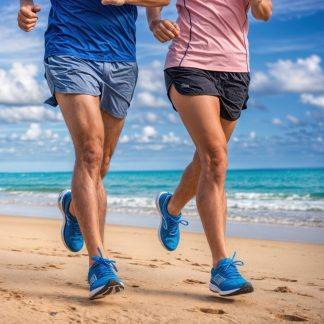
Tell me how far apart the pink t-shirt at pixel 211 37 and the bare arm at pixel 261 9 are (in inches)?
6.9

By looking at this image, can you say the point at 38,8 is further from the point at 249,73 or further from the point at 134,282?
the point at 134,282

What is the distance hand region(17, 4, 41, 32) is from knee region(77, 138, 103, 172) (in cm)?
87

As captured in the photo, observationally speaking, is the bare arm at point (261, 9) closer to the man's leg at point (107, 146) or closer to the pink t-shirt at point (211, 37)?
the pink t-shirt at point (211, 37)

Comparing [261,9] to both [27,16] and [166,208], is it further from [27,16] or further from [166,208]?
[166,208]

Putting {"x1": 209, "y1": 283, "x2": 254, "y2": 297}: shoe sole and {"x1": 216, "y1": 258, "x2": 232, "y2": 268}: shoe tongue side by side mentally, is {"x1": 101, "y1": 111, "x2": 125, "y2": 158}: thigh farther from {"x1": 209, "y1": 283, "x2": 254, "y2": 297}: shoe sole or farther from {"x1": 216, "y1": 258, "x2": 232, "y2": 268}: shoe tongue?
{"x1": 209, "y1": 283, "x2": 254, "y2": 297}: shoe sole

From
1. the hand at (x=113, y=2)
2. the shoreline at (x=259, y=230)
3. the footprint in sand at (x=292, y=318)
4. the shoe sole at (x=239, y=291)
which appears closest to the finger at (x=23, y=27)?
the hand at (x=113, y=2)

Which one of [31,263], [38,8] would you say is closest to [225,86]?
[38,8]

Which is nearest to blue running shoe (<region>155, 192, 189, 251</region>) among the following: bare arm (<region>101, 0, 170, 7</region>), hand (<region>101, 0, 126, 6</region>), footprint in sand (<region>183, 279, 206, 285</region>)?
footprint in sand (<region>183, 279, 206, 285</region>)

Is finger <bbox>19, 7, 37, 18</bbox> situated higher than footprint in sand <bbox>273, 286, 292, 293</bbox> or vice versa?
finger <bbox>19, 7, 37, 18</bbox>

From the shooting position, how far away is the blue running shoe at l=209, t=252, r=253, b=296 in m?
3.31

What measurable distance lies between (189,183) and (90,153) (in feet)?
3.72

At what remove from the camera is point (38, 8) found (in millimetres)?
3699

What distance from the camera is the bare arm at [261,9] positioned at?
3635 mm

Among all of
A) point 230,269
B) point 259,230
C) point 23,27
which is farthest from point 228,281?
point 259,230
